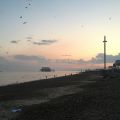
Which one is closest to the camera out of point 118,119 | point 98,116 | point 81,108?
point 118,119

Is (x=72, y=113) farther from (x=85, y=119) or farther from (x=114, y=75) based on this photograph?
(x=114, y=75)

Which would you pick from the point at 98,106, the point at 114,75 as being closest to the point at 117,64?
the point at 114,75

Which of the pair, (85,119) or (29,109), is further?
(29,109)

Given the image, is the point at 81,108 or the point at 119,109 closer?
the point at 119,109

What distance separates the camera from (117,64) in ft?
453

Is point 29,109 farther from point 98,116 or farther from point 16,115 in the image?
point 98,116

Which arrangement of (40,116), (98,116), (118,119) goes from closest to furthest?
(118,119) → (98,116) → (40,116)

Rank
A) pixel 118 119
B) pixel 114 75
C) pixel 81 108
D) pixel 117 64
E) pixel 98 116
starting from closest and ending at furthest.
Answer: pixel 118 119, pixel 98 116, pixel 81 108, pixel 114 75, pixel 117 64

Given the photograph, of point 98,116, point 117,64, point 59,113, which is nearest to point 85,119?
point 98,116

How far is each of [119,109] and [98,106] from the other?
2.61m

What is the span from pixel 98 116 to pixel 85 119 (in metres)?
1.12

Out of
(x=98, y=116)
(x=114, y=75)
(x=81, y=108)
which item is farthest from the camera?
(x=114, y=75)

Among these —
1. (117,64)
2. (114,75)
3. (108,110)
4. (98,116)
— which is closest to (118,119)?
(98,116)

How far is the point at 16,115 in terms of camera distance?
23547 millimetres
